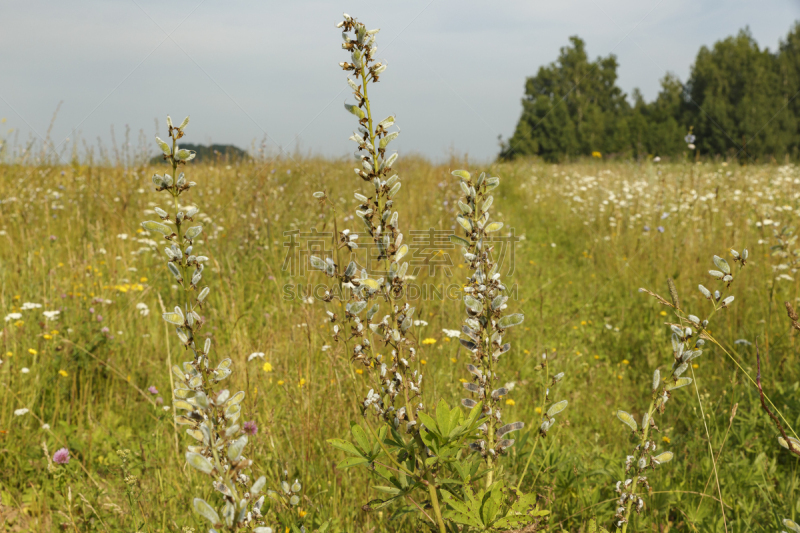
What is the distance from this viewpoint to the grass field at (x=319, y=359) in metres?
1.91

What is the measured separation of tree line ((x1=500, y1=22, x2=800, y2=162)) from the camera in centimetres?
3080

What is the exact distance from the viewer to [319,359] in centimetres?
300

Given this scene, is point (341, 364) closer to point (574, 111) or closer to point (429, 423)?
point (429, 423)

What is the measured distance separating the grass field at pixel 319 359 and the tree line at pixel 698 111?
78.4 ft

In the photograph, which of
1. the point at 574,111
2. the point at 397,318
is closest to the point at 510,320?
the point at 397,318

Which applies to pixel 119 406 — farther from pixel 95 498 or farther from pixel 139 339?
pixel 95 498

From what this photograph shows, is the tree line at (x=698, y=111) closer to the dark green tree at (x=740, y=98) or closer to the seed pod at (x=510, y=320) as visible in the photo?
the dark green tree at (x=740, y=98)

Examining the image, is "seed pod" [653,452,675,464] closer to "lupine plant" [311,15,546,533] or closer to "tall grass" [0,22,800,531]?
"tall grass" [0,22,800,531]

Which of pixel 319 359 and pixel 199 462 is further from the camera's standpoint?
pixel 319 359

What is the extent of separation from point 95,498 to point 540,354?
254 cm

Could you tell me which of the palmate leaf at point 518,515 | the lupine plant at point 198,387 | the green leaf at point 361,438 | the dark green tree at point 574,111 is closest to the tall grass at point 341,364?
the green leaf at point 361,438

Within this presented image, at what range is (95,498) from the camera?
192 centimetres

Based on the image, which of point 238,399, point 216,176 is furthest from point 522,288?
point 216,176

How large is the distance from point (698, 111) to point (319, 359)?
41.0 metres
